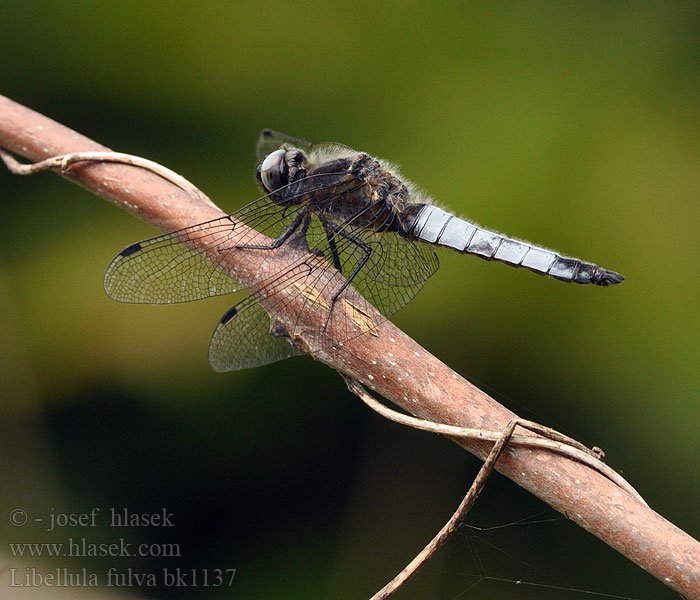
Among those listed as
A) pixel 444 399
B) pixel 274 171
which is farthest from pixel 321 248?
pixel 444 399

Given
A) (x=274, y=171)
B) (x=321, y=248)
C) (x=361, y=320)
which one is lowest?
(x=361, y=320)

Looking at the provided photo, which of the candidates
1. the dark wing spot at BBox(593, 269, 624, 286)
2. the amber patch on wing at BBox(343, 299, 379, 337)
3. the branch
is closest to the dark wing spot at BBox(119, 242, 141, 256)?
the branch

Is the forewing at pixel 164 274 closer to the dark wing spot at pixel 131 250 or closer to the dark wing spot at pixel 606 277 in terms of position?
the dark wing spot at pixel 131 250

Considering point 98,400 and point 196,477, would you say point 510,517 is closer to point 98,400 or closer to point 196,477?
point 196,477

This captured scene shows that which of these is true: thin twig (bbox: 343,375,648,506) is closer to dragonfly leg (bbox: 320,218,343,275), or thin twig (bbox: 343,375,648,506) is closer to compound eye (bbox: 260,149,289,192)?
dragonfly leg (bbox: 320,218,343,275)

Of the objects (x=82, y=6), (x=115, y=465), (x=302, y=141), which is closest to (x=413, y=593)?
(x=115, y=465)

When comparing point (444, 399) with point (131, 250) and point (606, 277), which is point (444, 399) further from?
point (131, 250)

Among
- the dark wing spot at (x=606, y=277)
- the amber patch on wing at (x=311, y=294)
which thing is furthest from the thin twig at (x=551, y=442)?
the dark wing spot at (x=606, y=277)
